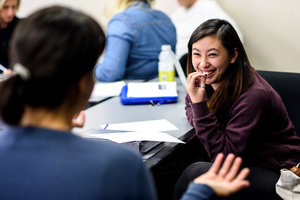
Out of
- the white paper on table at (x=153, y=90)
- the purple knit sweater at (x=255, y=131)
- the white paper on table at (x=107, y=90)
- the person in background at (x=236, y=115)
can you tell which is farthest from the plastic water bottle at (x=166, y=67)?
the purple knit sweater at (x=255, y=131)

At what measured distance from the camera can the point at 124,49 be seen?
210 centimetres

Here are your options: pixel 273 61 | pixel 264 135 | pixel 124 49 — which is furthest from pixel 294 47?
pixel 264 135

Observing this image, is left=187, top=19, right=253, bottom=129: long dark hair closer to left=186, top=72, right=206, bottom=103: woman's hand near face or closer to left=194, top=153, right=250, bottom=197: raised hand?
left=186, top=72, right=206, bottom=103: woman's hand near face

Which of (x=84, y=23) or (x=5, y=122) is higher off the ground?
(x=84, y=23)

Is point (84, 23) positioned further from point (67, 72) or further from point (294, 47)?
point (294, 47)

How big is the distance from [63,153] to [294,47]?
111 inches

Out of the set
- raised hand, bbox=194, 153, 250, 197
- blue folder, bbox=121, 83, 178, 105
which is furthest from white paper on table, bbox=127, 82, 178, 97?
raised hand, bbox=194, 153, 250, 197

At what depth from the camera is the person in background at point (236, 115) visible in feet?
4.31

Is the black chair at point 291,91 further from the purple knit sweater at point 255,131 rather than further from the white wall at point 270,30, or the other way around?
the white wall at point 270,30

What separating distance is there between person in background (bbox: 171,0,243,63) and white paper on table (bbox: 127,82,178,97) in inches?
48.6

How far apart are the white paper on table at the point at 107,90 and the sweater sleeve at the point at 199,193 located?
1.19m

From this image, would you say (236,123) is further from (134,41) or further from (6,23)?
(6,23)

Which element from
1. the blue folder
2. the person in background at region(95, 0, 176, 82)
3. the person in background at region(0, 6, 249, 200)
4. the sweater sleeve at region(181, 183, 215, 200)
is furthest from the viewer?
the person in background at region(95, 0, 176, 82)

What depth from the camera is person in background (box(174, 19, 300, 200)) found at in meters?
1.31
